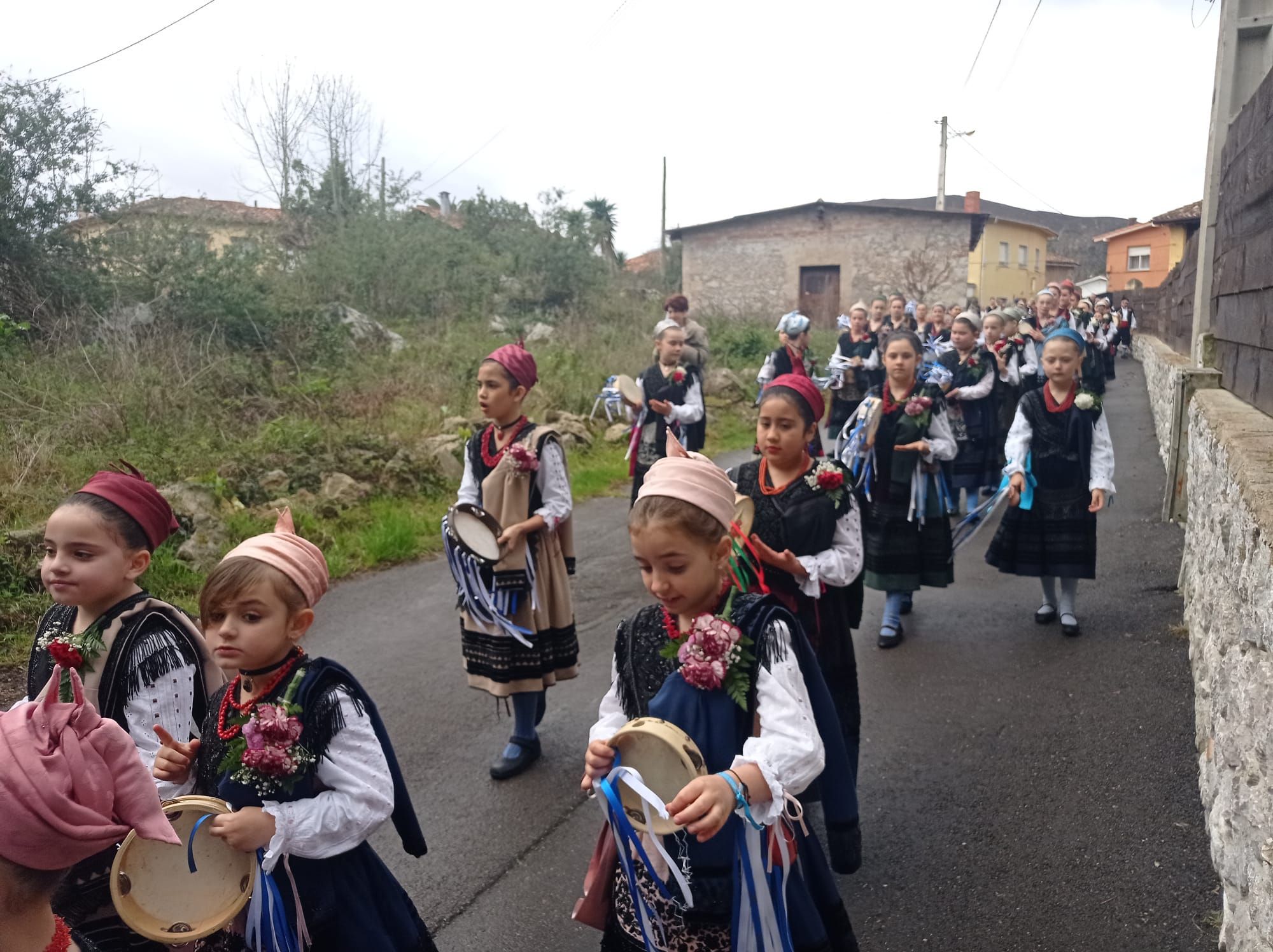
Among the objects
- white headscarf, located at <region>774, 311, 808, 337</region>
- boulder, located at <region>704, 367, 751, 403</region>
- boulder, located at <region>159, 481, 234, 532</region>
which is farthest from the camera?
boulder, located at <region>704, 367, 751, 403</region>

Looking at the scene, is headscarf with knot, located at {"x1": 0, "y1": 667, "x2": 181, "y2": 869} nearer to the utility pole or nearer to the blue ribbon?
the blue ribbon

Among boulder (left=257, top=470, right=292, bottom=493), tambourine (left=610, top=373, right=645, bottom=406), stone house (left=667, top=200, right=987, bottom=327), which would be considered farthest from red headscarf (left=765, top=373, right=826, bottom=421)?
stone house (left=667, top=200, right=987, bottom=327)

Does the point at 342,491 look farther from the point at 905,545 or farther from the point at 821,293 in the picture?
the point at 821,293

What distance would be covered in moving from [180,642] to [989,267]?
44.9 m

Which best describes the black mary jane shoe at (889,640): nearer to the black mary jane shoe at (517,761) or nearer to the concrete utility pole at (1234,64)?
the black mary jane shoe at (517,761)

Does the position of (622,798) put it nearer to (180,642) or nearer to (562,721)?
(180,642)

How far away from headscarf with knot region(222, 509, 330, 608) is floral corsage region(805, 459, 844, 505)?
74.6 inches

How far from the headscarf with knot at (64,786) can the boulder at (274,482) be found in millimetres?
8210

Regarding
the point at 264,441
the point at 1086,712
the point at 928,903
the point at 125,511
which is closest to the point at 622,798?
the point at 125,511

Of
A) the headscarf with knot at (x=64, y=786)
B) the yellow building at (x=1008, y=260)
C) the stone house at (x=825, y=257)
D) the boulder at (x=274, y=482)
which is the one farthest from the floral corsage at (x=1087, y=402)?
the yellow building at (x=1008, y=260)

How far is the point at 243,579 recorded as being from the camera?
234cm

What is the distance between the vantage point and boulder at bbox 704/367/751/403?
58.4 feet

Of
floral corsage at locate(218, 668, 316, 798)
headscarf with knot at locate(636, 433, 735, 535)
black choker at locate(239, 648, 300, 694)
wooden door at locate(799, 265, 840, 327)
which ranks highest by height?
wooden door at locate(799, 265, 840, 327)

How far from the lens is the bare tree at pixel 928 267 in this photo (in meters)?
29.4
